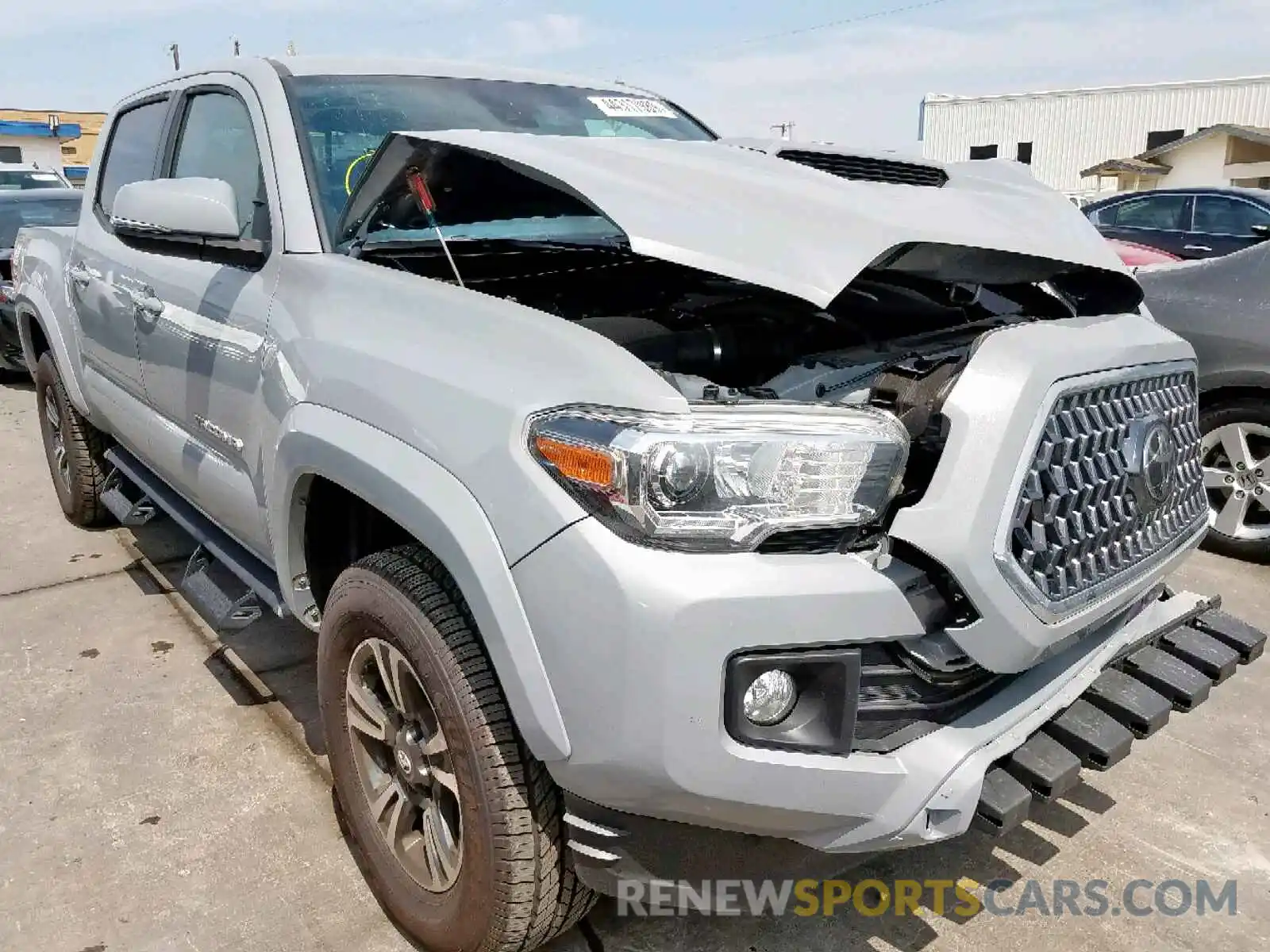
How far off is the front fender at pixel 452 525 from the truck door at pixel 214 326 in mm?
464

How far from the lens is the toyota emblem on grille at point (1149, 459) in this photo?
1.95 m

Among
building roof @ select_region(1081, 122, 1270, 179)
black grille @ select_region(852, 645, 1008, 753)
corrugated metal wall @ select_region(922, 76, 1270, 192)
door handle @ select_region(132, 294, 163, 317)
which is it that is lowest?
black grille @ select_region(852, 645, 1008, 753)

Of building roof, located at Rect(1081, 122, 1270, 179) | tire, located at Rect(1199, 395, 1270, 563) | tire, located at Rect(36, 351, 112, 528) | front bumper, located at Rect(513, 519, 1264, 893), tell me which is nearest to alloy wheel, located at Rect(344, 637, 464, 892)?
front bumper, located at Rect(513, 519, 1264, 893)

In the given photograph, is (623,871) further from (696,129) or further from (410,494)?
(696,129)

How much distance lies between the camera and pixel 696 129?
357 centimetres

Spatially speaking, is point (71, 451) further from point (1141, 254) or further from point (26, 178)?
point (26, 178)

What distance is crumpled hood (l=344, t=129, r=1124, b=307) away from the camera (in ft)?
5.99

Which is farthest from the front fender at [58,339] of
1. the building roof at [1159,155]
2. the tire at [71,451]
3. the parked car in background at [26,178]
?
the building roof at [1159,155]

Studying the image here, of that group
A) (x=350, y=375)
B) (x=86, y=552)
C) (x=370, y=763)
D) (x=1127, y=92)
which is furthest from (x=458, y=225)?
(x=1127, y=92)

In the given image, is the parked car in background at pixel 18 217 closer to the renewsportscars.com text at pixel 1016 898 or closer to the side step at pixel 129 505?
the side step at pixel 129 505

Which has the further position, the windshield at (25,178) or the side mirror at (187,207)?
the windshield at (25,178)

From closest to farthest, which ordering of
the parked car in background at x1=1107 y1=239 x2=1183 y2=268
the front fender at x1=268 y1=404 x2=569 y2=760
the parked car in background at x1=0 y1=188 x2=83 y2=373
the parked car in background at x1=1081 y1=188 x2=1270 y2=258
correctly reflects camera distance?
1. the front fender at x1=268 y1=404 x2=569 y2=760
2. the parked car in background at x1=0 y1=188 x2=83 y2=373
3. the parked car in background at x1=1107 y1=239 x2=1183 y2=268
4. the parked car in background at x1=1081 y1=188 x2=1270 y2=258

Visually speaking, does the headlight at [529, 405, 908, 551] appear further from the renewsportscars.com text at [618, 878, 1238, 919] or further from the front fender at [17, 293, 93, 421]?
the front fender at [17, 293, 93, 421]

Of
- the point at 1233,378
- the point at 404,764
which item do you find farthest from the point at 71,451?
the point at 1233,378
